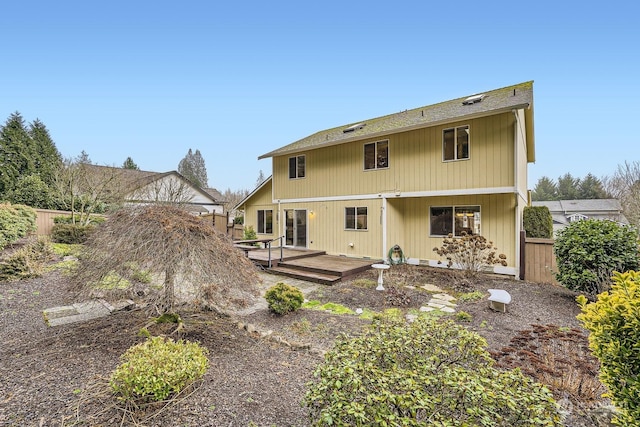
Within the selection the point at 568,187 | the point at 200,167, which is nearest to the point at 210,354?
the point at 568,187

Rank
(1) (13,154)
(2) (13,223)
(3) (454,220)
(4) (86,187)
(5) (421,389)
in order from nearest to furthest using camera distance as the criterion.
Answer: (5) (421,389) → (2) (13,223) → (3) (454,220) → (4) (86,187) → (1) (13,154)

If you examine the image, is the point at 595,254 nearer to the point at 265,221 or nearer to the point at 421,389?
the point at 421,389

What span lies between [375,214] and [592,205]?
31666 mm

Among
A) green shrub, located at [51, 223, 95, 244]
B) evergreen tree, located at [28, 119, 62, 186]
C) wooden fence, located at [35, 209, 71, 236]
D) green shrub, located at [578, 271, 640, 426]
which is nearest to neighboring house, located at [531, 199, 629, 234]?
green shrub, located at [578, 271, 640, 426]

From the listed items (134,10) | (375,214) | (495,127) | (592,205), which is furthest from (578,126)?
(134,10)

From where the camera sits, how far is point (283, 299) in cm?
530

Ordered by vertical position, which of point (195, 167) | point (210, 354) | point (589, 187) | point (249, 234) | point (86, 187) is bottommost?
point (210, 354)

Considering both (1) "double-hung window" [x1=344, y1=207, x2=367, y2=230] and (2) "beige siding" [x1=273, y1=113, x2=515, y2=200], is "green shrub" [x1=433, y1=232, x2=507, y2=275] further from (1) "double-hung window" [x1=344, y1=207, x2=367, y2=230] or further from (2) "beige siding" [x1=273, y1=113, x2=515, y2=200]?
(1) "double-hung window" [x1=344, y1=207, x2=367, y2=230]

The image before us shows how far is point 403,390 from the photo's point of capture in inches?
65.6

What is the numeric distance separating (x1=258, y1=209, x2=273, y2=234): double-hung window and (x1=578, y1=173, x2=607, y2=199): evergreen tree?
3777 centimetres

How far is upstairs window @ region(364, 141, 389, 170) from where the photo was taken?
35.5 feet

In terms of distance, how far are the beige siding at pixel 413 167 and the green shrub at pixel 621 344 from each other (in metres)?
7.51

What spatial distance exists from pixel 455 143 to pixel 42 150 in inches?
1155

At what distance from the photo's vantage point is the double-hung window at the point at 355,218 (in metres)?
11.0
